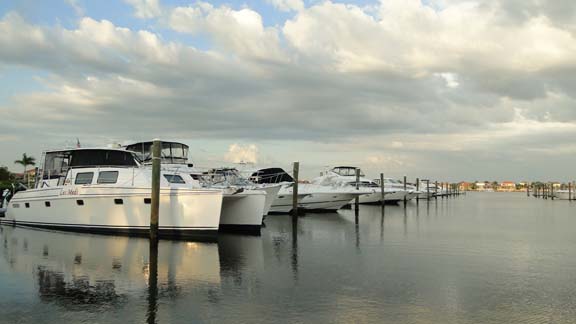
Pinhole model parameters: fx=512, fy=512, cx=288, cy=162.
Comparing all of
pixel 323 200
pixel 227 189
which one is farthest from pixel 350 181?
pixel 227 189

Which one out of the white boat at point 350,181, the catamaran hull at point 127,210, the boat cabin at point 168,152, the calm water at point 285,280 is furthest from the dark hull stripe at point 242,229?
the white boat at point 350,181

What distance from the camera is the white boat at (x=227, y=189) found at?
23.2 metres

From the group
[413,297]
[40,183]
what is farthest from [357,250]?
[40,183]

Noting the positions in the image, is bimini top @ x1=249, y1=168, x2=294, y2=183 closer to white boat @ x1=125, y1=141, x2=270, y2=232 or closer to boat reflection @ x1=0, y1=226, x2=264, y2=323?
white boat @ x1=125, y1=141, x2=270, y2=232

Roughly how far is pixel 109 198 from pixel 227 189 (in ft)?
16.3

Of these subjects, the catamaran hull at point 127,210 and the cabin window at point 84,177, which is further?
the cabin window at point 84,177

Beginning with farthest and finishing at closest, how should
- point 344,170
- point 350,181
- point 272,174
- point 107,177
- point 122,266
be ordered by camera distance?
point 344,170, point 350,181, point 272,174, point 107,177, point 122,266

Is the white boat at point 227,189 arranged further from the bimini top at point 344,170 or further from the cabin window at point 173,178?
the bimini top at point 344,170

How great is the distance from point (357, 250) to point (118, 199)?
33.1 feet

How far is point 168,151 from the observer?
2630cm

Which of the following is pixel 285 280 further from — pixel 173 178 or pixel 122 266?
pixel 173 178

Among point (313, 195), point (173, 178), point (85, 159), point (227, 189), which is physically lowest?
point (313, 195)

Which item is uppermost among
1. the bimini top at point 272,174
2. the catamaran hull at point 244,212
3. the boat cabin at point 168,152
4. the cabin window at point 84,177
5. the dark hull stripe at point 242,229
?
A: the boat cabin at point 168,152

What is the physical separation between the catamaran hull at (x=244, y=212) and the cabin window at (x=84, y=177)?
5.98 m
